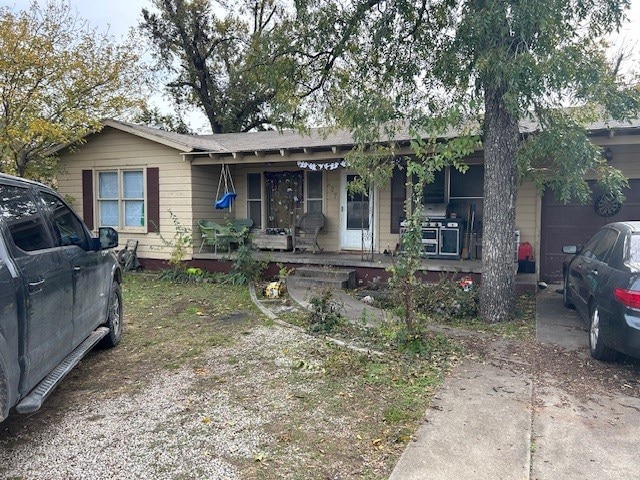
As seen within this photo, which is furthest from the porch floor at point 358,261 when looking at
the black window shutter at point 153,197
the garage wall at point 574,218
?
the black window shutter at point 153,197

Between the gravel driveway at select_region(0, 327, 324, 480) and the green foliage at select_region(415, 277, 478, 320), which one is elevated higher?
the green foliage at select_region(415, 277, 478, 320)

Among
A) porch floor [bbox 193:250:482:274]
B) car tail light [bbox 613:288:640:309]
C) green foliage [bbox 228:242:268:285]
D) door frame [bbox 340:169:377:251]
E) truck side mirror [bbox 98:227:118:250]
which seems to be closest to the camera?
car tail light [bbox 613:288:640:309]

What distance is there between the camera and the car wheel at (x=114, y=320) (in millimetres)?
5105

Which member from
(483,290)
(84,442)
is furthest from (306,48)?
(84,442)

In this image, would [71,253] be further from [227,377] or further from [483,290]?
[483,290]

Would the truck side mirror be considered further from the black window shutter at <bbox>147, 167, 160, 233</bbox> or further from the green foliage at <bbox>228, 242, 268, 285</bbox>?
the black window shutter at <bbox>147, 167, 160, 233</bbox>

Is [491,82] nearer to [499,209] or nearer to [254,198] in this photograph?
[499,209]

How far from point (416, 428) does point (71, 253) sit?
3.11m

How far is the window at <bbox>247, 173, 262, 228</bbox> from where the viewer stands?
38.5 feet

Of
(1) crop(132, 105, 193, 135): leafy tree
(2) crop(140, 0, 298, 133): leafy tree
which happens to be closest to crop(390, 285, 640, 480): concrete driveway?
(2) crop(140, 0, 298, 133): leafy tree

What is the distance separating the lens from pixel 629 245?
15.4 ft

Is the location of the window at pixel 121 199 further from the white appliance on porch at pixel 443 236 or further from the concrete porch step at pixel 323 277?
the white appliance on porch at pixel 443 236

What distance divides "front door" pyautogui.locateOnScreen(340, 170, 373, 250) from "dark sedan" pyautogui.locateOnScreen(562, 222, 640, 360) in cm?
527

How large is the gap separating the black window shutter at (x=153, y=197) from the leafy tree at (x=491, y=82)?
5039 mm
